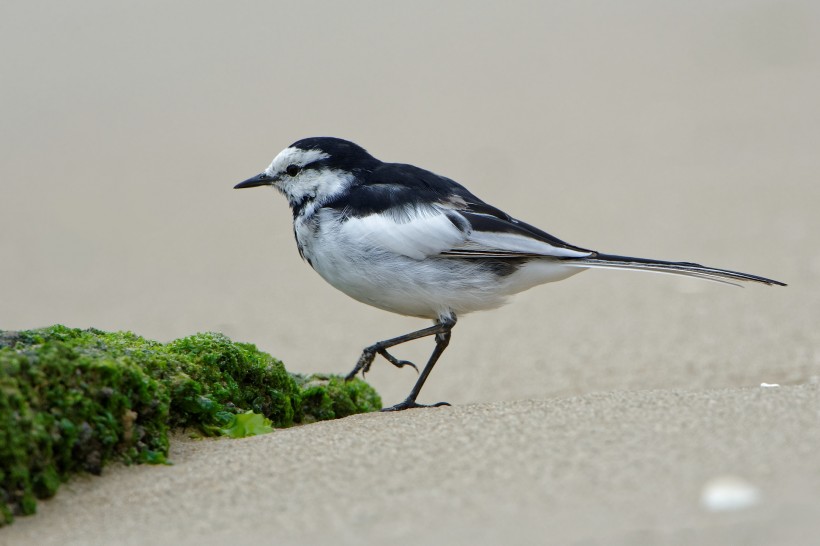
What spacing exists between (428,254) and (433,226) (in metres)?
0.17

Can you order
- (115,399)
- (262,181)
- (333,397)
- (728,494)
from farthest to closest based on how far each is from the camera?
(262,181)
(333,397)
(115,399)
(728,494)

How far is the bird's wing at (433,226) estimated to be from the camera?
5.64 metres

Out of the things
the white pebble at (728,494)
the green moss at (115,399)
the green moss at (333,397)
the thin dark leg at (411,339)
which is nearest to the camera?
the white pebble at (728,494)

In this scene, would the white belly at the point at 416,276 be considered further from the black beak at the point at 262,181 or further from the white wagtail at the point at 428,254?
the black beak at the point at 262,181

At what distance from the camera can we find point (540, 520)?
3113 mm

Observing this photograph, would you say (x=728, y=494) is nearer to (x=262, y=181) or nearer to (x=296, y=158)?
(x=296, y=158)

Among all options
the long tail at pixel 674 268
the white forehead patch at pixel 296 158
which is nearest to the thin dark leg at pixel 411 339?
the long tail at pixel 674 268

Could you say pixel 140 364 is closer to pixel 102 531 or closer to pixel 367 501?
pixel 102 531

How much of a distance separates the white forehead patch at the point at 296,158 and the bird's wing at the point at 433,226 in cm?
44

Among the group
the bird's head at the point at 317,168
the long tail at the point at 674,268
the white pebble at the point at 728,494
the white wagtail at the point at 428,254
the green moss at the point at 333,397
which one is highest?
the bird's head at the point at 317,168

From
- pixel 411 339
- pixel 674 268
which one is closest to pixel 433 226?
pixel 411 339

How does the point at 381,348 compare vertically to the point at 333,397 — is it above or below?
above

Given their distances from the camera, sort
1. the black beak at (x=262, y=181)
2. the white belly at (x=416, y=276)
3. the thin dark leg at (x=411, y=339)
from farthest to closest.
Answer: the black beak at (x=262, y=181) < the thin dark leg at (x=411, y=339) < the white belly at (x=416, y=276)

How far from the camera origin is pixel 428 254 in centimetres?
565
